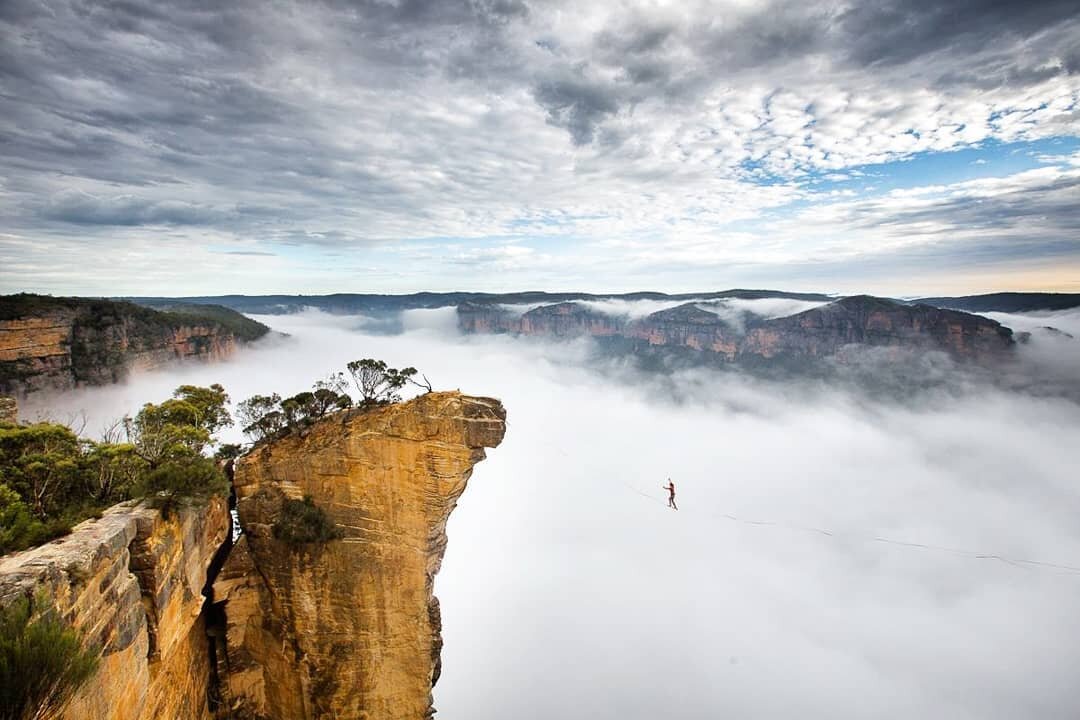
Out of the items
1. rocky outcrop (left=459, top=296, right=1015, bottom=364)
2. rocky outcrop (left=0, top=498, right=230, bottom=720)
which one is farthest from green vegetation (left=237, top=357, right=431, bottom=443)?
rocky outcrop (left=459, top=296, right=1015, bottom=364)

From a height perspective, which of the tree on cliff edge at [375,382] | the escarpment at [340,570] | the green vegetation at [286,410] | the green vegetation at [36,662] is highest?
the tree on cliff edge at [375,382]

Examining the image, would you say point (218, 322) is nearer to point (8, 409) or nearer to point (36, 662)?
point (8, 409)

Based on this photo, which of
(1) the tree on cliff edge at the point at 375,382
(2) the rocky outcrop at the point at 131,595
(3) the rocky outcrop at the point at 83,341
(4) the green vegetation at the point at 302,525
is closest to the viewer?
(2) the rocky outcrop at the point at 131,595

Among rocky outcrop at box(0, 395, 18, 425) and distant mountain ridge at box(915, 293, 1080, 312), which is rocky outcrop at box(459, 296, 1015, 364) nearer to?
distant mountain ridge at box(915, 293, 1080, 312)

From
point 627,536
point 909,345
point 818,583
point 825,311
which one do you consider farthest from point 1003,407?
point 627,536

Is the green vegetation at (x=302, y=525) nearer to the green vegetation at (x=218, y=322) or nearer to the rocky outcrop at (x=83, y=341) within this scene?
the rocky outcrop at (x=83, y=341)

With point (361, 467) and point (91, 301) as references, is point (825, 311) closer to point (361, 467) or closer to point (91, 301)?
point (361, 467)

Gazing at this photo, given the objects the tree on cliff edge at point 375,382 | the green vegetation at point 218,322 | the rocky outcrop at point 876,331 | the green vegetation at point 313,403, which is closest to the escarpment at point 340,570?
the green vegetation at point 313,403
